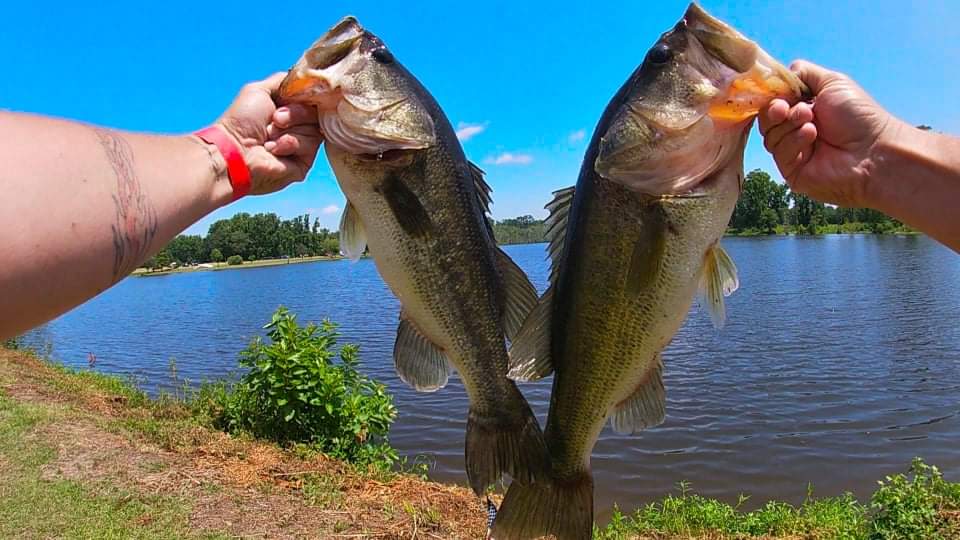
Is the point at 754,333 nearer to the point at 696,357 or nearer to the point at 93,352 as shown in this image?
the point at 696,357

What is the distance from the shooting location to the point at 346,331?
2844 cm

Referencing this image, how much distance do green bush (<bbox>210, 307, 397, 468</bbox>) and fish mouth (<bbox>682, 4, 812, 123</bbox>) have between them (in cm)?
807

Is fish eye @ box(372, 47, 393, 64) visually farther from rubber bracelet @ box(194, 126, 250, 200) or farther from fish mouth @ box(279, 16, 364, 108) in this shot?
rubber bracelet @ box(194, 126, 250, 200)

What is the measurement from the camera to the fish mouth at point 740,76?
2.68 metres

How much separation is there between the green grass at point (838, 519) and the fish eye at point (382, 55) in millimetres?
6783

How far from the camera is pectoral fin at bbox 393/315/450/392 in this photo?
11.0ft

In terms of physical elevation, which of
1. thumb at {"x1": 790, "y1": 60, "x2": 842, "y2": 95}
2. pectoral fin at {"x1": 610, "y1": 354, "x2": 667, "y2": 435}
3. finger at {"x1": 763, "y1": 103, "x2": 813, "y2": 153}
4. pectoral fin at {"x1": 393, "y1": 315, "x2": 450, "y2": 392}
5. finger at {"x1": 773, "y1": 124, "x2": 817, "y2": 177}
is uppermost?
thumb at {"x1": 790, "y1": 60, "x2": 842, "y2": 95}

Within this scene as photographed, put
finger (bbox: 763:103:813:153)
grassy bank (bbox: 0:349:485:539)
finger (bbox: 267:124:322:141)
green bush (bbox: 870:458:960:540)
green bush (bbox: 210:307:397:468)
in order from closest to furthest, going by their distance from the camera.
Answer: finger (bbox: 763:103:813:153)
finger (bbox: 267:124:322:141)
green bush (bbox: 870:458:960:540)
grassy bank (bbox: 0:349:485:539)
green bush (bbox: 210:307:397:468)

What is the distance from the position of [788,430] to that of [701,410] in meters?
2.06

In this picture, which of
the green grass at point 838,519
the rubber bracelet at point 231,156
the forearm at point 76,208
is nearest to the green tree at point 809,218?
the green grass at point 838,519

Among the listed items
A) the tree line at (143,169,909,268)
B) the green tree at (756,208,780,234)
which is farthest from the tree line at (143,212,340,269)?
the green tree at (756,208,780,234)

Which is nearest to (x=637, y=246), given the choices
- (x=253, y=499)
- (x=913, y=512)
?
(x=913, y=512)

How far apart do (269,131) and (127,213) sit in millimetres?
1221

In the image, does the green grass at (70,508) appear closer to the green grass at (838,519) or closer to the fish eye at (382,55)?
the green grass at (838,519)
